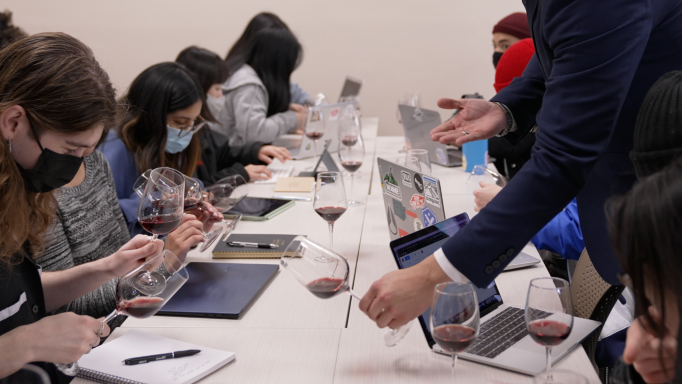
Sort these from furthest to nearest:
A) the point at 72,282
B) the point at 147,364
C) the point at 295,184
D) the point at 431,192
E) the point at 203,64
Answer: the point at 203,64 < the point at 295,184 < the point at 431,192 < the point at 72,282 < the point at 147,364

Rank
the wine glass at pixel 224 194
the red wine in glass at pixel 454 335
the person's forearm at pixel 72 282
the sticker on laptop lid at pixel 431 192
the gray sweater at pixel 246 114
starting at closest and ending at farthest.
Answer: the red wine in glass at pixel 454 335 → the person's forearm at pixel 72 282 → the sticker on laptop lid at pixel 431 192 → the wine glass at pixel 224 194 → the gray sweater at pixel 246 114

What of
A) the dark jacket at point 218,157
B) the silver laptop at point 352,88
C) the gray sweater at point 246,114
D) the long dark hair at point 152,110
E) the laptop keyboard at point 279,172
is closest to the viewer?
the long dark hair at point 152,110

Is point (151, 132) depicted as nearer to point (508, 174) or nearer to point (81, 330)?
point (81, 330)

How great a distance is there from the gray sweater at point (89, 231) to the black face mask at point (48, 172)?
304 mm

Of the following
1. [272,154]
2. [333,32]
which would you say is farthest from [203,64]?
[333,32]

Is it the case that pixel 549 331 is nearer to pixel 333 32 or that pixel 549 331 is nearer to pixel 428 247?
pixel 428 247

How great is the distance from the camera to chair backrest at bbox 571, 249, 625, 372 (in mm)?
1479

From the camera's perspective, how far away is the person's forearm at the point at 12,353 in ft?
3.38

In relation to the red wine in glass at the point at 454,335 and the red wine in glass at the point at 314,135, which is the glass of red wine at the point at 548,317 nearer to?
the red wine in glass at the point at 454,335

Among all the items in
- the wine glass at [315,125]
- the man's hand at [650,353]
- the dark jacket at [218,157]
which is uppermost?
the man's hand at [650,353]

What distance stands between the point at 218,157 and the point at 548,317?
274 centimetres

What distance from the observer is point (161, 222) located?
144cm

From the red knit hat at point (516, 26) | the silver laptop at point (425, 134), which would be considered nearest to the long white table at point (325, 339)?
the silver laptop at point (425, 134)

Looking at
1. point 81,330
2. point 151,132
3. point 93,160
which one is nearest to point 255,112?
point 151,132
